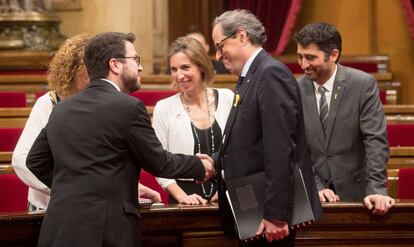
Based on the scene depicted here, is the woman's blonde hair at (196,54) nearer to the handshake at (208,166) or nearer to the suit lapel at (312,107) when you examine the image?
the suit lapel at (312,107)

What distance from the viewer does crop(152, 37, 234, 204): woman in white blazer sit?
3.89m

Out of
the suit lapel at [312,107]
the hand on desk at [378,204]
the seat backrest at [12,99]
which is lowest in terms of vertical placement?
the seat backrest at [12,99]

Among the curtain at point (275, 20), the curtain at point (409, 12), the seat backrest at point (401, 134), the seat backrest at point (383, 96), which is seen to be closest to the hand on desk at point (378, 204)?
the seat backrest at point (401, 134)

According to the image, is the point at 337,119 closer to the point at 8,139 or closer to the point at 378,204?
the point at 378,204

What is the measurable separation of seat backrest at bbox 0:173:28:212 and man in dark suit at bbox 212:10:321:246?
51.5 inches

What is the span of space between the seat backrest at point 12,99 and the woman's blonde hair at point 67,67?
3228 mm

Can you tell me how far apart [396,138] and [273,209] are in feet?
9.26

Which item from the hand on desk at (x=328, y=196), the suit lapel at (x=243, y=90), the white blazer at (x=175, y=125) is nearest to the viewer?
the suit lapel at (x=243, y=90)

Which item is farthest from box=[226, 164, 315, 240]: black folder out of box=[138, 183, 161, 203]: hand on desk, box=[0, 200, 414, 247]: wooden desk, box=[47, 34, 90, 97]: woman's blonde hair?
box=[47, 34, 90, 97]: woman's blonde hair

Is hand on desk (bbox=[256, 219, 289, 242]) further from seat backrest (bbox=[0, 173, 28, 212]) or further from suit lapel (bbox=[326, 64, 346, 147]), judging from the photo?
seat backrest (bbox=[0, 173, 28, 212])

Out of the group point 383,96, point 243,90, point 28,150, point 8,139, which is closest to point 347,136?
point 243,90

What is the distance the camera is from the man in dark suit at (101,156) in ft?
9.66

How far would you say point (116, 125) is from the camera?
299 centimetres

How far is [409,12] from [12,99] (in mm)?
3596
